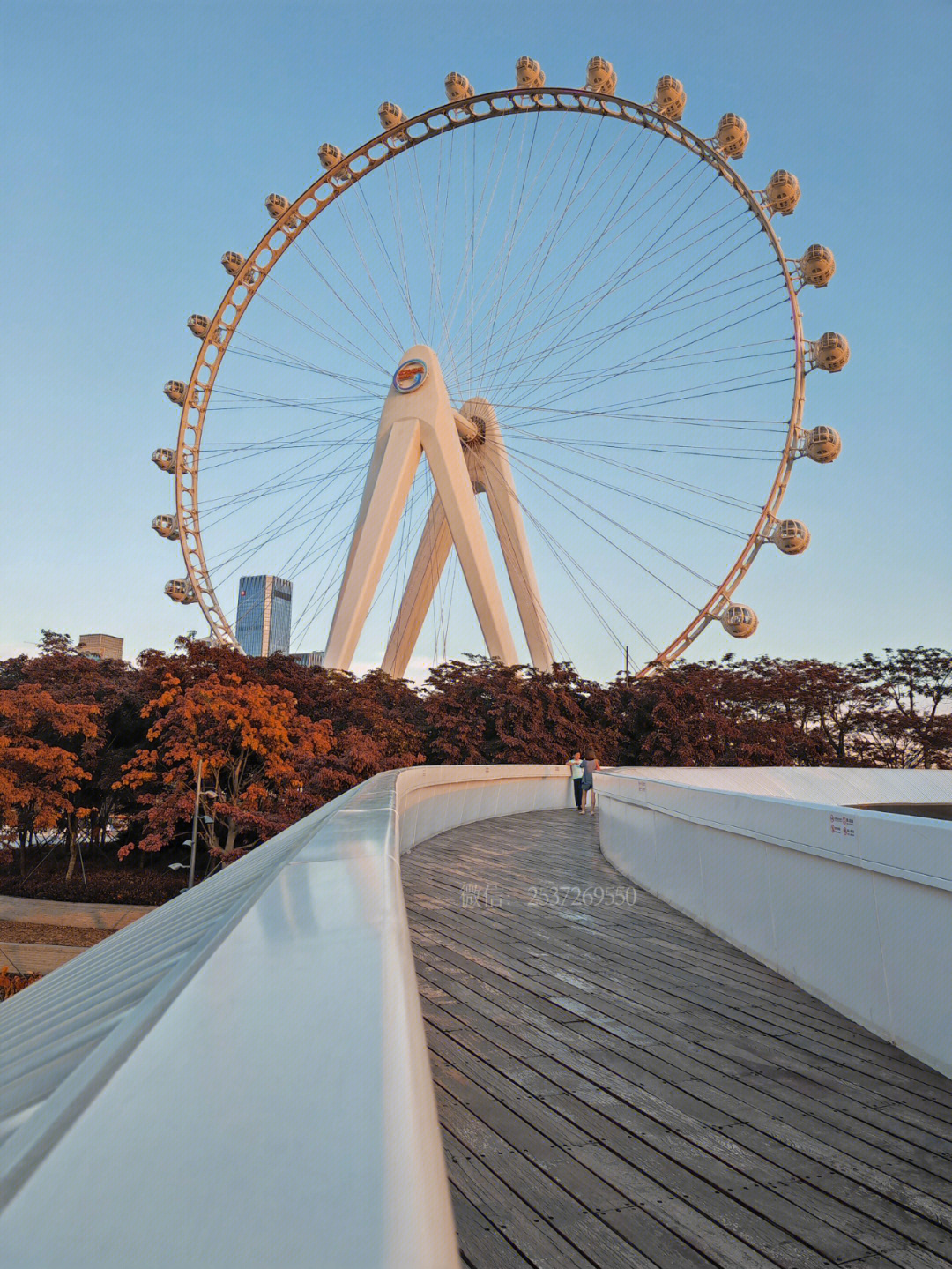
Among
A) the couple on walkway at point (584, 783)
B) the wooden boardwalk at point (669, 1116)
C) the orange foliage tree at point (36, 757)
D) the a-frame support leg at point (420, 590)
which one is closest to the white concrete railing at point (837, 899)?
the wooden boardwalk at point (669, 1116)

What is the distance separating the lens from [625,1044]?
4.13m

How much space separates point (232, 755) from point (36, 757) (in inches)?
200

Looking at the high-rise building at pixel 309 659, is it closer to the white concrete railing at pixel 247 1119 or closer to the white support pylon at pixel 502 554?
the white support pylon at pixel 502 554

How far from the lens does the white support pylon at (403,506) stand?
96.4ft

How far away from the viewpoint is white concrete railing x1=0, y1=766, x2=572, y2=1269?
2.24 ft

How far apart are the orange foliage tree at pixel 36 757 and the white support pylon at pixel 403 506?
8062mm

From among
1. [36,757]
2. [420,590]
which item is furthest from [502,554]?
[36,757]

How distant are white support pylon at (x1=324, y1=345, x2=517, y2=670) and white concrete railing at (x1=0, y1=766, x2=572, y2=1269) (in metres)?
27.6

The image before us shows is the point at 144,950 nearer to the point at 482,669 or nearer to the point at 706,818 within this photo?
the point at 706,818

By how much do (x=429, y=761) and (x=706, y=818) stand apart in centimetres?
2099

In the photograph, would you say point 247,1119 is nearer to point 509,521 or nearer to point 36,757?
point 36,757

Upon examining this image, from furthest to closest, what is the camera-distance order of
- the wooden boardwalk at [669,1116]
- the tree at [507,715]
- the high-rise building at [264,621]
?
the high-rise building at [264,621] → the tree at [507,715] → the wooden boardwalk at [669,1116]

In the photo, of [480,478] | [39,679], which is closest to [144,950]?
[39,679]

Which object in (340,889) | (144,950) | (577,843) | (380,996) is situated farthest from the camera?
(577,843)
